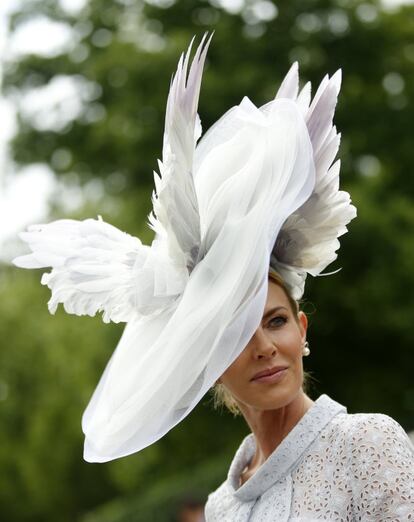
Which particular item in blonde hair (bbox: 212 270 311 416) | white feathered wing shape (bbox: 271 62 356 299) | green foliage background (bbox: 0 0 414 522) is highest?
white feathered wing shape (bbox: 271 62 356 299)

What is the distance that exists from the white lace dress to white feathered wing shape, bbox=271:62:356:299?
417mm

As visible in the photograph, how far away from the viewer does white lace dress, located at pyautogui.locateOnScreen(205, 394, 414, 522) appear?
3.05m

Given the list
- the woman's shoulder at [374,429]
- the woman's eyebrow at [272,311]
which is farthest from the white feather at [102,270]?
the woman's shoulder at [374,429]

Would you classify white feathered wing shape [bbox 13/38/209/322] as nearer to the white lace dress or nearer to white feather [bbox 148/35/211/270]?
white feather [bbox 148/35/211/270]

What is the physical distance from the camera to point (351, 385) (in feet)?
60.0

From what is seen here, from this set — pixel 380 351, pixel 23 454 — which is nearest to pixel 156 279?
pixel 380 351

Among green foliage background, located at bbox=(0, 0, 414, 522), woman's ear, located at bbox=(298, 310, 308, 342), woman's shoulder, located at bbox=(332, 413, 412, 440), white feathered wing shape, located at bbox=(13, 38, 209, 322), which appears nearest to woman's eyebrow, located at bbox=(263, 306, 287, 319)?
woman's ear, located at bbox=(298, 310, 308, 342)

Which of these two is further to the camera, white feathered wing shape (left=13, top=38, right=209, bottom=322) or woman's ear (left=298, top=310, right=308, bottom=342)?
woman's ear (left=298, top=310, right=308, bottom=342)

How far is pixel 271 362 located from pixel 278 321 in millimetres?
133

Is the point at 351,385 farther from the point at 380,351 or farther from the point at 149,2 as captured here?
the point at 149,2

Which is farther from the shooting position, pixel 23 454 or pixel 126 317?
pixel 23 454

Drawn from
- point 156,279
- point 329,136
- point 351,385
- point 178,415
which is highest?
point 329,136

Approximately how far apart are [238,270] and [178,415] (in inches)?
17.7

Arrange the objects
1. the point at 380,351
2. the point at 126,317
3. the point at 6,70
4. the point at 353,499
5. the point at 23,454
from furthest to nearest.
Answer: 1. the point at 23,454
2. the point at 6,70
3. the point at 380,351
4. the point at 126,317
5. the point at 353,499
